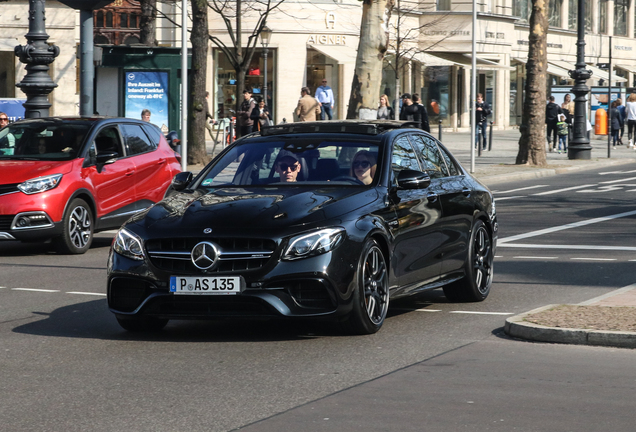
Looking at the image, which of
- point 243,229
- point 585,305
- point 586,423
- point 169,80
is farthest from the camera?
point 169,80

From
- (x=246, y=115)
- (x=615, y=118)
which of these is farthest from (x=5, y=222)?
(x=615, y=118)

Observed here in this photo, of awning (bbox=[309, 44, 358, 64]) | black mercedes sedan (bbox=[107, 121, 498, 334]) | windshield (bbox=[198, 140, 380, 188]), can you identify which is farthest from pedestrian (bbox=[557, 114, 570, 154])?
windshield (bbox=[198, 140, 380, 188])

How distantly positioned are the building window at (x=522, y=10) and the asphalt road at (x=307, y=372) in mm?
52120

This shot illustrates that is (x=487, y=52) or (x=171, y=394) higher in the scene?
(x=487, y=52)

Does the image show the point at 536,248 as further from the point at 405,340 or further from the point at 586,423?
the point at 586,423

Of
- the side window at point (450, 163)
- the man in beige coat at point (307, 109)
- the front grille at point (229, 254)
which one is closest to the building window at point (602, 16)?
the man in beige coat at point (307, 109)

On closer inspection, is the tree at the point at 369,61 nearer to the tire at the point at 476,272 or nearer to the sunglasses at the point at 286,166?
the tire at the point at 476,272

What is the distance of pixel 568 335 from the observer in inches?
300

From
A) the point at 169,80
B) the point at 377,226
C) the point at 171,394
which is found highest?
the point at 169,80

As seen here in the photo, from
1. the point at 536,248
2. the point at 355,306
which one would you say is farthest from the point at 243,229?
the point at 536,248

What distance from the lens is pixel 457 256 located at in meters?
9.35

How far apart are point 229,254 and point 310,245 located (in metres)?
0.52

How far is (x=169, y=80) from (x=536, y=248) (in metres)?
15.6

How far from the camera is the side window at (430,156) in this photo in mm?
9320
